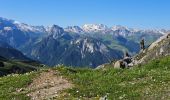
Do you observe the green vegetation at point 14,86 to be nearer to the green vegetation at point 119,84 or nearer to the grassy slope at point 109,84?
the grassy slope at point 109,84

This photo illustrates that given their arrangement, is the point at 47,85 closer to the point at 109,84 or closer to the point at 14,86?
the point at 14,86

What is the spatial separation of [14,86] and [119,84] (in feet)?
31.8

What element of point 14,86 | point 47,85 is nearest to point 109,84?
point 47,85

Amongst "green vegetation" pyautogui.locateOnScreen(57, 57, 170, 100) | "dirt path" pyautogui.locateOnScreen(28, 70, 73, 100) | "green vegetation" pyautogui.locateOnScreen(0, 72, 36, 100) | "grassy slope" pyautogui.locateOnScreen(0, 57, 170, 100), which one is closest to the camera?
"green vegetation" pyautogui.locateOnScreen(57, 57, 170, 100)

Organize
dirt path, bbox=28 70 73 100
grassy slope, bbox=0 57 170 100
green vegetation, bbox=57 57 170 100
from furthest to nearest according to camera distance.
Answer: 1. dirt path, bbox=28 70 73 100
2. grassy slope, bbox=0 57 170 100
3. green vegetation, bbox=57 57 170 100

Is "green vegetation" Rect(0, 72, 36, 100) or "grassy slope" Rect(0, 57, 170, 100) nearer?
"grassy slope" Rect(0, 57, 170, 100)

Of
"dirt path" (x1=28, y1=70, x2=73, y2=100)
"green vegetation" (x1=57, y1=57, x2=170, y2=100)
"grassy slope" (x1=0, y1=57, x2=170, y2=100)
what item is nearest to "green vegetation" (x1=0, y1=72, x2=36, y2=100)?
"grassy slope" (x1=0, y1=57, x2=170, y2=100)

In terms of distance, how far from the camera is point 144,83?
30.6 m

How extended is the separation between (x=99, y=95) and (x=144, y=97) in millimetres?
3773

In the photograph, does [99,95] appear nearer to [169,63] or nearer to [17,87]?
[17,87]

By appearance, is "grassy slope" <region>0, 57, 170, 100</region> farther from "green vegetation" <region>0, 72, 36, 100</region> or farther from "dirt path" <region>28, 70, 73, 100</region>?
"dirt path" <region>28, 70, 73, 100</region>

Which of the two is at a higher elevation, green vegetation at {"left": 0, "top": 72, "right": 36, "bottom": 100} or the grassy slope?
the grassy slope

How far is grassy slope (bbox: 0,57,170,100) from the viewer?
89.6 ft

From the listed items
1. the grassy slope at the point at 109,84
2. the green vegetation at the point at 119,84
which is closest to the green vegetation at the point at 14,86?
the grassy slope at the point at 109,84
